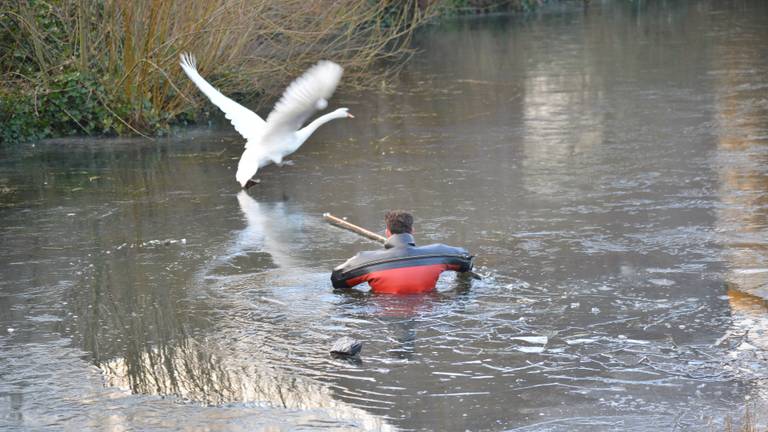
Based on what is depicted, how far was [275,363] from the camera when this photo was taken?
728 centimetres

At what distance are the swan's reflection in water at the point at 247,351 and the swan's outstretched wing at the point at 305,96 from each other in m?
2.21

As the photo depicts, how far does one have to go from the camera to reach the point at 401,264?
28.1 feet

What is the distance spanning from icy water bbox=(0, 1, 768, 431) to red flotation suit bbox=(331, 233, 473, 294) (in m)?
0.17

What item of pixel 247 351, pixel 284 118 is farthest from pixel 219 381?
pixel 284 118

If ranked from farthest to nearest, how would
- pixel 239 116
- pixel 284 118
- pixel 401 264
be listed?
1. pixel 239 116
2. pixel 284 118
3. pixel 401 264

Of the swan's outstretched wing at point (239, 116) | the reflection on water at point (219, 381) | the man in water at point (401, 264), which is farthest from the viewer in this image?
the swan's outstretched wing at point (239, 116)

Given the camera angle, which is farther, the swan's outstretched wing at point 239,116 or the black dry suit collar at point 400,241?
the swan's outstretched wing at point 239,116

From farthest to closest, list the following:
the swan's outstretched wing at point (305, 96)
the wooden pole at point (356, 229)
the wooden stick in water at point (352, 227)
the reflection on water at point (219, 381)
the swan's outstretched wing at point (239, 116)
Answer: the swan's outstretched wing at point (239, 116)
the swan's outstretched wing at point (305, 96)
the wooden stick in water at point (352, 227)
the wooden pole at point (356, 229)
the reflection on water at point (219, 381)

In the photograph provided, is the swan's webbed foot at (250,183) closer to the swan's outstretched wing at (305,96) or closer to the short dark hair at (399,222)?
the swan's outstretched wing at (305,96)

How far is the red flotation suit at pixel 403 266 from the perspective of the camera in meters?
8.56

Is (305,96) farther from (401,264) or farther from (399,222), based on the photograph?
(401,264)

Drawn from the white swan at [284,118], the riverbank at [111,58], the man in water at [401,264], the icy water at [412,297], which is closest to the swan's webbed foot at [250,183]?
the white swan at [284,118]

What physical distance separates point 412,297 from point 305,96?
3.97 m

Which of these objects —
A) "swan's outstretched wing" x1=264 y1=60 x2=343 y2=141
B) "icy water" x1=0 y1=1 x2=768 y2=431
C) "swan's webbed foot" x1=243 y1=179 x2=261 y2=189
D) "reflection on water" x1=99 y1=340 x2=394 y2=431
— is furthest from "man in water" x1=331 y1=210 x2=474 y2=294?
"swan's webbed foot" x1=243 y1=179 x2=261 y2=189
